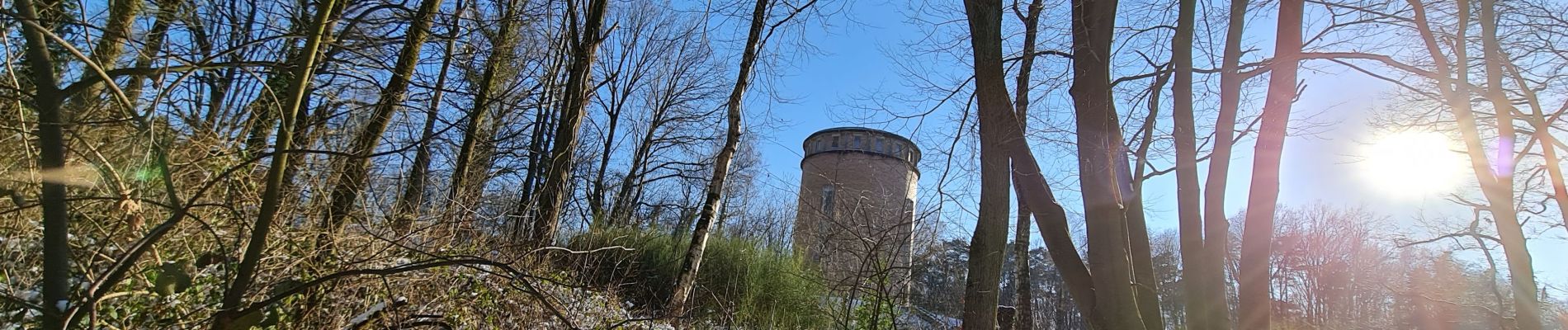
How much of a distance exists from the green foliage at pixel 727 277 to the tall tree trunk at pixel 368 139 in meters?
3.09

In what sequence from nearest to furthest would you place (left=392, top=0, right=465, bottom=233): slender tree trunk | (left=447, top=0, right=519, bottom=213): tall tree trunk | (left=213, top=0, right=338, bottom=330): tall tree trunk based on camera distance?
(left=213, top=0, right=338, bottom=330): tall tree trunk, (left=392, top=0, right=465, bottom=233): slender tree trunk, (left=447, top=0, right=519, bottom=213): tall tree trunk

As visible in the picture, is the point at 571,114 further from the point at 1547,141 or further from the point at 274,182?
the point at 1547,141

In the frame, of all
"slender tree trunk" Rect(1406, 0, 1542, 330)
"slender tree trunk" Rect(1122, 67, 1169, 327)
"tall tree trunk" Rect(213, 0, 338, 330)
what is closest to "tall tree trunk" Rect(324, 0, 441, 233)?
"tall tree trunk" Rect(213, 0, 338, 330)

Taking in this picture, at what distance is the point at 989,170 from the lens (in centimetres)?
455

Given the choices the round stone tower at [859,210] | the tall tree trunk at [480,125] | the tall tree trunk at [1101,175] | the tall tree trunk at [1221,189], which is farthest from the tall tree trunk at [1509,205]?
the tall tree trunk at [480,125]

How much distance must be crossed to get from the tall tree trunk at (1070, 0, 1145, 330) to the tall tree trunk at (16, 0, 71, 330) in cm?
482

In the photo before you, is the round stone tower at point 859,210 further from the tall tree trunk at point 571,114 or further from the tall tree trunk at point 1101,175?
the tall tree trunk at point 571,114

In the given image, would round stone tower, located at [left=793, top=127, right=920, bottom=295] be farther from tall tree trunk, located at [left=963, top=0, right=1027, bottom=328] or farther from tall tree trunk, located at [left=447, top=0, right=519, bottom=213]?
tall tree trunk, located at [left=447, top=0, right=519, bottom=213]

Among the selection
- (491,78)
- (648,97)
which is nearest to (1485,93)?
(491,78)

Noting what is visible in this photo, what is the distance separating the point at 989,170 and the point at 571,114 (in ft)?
12.0

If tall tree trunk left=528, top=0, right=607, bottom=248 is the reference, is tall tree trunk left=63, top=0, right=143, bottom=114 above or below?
below

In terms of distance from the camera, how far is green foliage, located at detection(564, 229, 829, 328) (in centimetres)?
780

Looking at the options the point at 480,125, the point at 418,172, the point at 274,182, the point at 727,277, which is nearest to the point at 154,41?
the point at 274,182

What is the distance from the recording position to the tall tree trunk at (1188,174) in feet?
16.6
